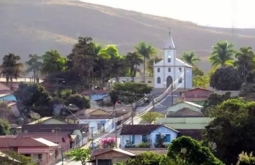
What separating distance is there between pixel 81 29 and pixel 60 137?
129425 mm

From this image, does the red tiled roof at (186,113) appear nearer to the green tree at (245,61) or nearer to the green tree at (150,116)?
the green tree at (150,116)

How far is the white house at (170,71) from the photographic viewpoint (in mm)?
76062

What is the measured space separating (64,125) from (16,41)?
10865cm

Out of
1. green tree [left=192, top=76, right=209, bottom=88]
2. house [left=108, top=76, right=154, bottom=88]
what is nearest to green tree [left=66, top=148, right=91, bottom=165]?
house [left=108, top=76, right=154, bottom=88]

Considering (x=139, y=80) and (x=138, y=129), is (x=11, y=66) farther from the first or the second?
(x=138, y=129)

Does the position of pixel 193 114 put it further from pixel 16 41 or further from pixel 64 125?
pixel 16 41

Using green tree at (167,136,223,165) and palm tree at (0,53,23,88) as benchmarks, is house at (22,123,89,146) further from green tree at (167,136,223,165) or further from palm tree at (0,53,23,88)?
green tree at (167,136,223,165)

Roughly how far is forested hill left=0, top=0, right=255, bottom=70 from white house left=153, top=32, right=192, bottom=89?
77995 millimetres

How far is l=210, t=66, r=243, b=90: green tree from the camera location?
6638cm

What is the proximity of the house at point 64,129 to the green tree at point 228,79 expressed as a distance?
1514cm

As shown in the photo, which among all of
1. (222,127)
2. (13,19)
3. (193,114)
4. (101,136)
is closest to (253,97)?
(193,114)

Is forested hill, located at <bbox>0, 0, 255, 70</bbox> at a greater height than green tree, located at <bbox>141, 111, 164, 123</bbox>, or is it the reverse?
forested hill, located at <bbox>0, 0, 255, 70</bbox>

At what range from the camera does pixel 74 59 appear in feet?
230

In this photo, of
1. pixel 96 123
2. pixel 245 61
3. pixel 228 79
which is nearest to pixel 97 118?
pixel 96 123
